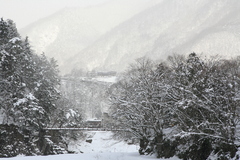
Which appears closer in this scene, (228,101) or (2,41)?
(228,101)

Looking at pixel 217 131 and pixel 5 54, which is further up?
pixel 5 54

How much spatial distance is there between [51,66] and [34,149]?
14.7 meters

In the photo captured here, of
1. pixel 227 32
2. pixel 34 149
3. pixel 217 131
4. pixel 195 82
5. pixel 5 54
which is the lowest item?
pixel 34 149

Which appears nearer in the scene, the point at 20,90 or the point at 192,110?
the point at 192,110

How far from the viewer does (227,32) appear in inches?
7357

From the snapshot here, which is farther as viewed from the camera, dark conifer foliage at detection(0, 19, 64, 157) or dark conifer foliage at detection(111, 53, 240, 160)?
dark conifer foliage at detection(0, 19, 64, 157)

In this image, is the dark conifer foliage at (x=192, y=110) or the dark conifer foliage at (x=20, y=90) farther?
the dark conifer foliage at (x=20, y=90)


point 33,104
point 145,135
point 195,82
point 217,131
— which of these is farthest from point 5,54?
point 217,131

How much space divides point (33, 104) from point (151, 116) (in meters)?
14.0

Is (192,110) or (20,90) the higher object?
(20,90)

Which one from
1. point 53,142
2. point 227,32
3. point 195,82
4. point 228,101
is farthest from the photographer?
point 227,32

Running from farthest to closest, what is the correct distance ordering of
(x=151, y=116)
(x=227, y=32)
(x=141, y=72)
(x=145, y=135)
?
(x=227, y=32), (x=141, y=72), (x=145, y=135), (x=151, y=116)

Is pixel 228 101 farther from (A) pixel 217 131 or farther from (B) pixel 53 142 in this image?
(B) pixel 53 142

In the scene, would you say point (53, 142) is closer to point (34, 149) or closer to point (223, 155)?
point (34, 149)
